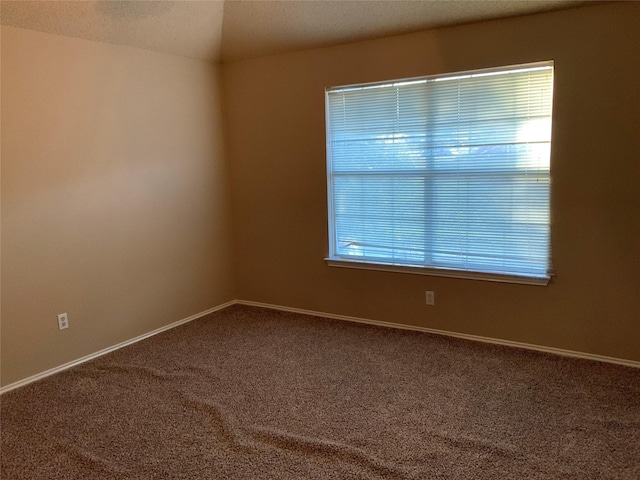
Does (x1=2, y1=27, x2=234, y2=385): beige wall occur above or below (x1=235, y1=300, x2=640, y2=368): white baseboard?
above

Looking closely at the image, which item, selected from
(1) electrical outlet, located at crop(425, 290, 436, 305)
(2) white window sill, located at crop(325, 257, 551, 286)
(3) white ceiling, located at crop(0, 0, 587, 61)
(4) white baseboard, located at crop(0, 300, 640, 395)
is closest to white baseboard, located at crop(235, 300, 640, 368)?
(4) white baseboard, located at crop(0, 300, 640, 395)

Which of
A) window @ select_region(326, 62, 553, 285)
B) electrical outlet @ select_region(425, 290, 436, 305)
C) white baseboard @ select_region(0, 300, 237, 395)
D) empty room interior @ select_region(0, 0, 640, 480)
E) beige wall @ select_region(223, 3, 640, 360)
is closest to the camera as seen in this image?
empty room interior @ select_region(0, 0, 640, 480)

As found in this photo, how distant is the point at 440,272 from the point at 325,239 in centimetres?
100

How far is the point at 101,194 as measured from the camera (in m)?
3.39

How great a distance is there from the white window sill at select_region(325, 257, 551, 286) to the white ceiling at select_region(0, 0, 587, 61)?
1700 mm

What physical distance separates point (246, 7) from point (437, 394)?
295 centimetres

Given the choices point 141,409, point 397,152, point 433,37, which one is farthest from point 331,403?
point 433,37

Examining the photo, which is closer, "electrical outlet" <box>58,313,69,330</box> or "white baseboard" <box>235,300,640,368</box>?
"white baseboard" <box>235,300,640,368</box>

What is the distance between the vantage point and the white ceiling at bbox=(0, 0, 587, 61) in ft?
9.57

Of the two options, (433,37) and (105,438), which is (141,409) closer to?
(105,438)

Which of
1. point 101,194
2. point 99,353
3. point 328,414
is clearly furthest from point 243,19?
point 328,414

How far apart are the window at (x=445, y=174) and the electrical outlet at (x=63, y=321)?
6.56ft

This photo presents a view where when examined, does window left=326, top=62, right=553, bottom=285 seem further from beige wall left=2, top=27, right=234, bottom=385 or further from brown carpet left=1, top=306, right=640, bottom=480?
beige wall left=2, top=27, right=234, bottom=385

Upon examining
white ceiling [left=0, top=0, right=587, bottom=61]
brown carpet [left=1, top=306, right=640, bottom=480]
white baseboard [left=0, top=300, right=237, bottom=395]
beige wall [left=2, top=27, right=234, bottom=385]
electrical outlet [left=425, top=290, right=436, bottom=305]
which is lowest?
brown carpet [left=1, top=306, right=640, bottom=480]
